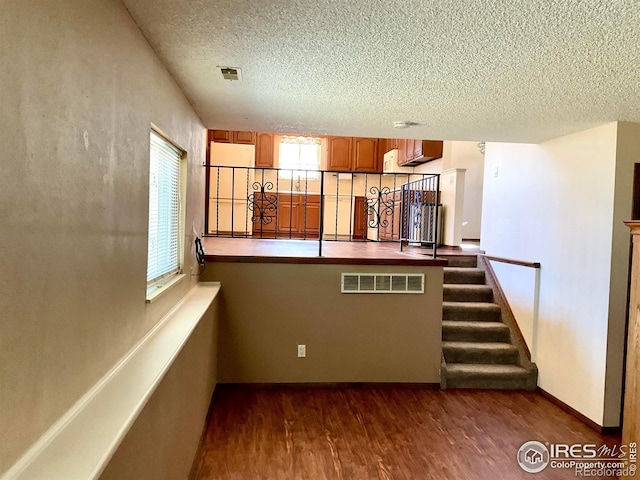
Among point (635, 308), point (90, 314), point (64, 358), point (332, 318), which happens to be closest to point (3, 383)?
point (64, 358)

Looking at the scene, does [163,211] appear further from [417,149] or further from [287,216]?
[287,216]

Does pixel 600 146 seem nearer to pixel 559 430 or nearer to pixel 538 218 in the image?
pixel 538 218

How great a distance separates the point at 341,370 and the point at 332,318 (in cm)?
50

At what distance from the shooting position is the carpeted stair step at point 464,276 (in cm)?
479

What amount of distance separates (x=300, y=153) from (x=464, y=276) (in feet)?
17.2

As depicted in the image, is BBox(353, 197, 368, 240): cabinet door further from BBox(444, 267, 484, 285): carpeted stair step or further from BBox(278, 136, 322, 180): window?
BBox(444, 267, 484, 285): carpeted stair step

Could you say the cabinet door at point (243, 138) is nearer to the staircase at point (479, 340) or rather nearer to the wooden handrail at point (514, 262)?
the staircase at point (479, 340)

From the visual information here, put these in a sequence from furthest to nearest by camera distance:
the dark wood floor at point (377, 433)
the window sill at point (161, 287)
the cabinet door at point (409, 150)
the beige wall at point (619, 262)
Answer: the cabinet door at point (409, 150) < the beige wall at point (619, 262) < the dark wood floor at point (377, 433) < the window sill at point (161, 287)

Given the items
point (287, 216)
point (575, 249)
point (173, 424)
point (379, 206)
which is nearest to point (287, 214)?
point (287, 216)

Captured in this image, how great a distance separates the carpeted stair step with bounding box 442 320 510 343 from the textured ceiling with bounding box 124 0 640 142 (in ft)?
6.88

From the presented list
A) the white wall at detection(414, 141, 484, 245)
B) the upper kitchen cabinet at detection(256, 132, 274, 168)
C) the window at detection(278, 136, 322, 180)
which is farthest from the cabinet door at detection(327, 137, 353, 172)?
the white wall at detection(414, 141, 484, 245)

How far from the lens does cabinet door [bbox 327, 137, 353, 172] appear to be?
846 cm

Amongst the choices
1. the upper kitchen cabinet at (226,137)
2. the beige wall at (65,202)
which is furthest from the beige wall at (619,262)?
the upper kitchen cabinet at (226,137)

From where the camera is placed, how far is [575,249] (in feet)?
11.3
